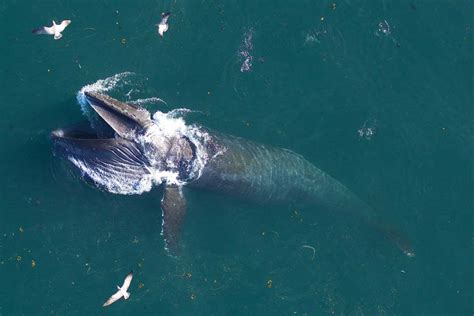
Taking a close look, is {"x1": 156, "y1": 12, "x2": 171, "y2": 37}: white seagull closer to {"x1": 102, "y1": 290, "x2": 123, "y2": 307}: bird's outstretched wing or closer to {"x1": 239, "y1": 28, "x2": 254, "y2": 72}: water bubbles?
{"x1": 239, "y1": 28, "x2": 254, "y2": 72}: water bubbles

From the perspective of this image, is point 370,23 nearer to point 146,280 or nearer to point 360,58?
point 360,58

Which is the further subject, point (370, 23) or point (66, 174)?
point (370, 23)

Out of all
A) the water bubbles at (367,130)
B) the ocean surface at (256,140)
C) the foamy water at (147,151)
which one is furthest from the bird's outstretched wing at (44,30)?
the water bubbles at (367,130)

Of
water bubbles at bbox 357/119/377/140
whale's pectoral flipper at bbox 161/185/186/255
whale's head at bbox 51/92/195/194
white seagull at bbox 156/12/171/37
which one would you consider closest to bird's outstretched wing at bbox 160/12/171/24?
white seagull at bbox 156/12/171/37

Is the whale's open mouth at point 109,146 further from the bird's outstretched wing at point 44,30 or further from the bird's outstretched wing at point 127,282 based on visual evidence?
the bird's outstretched wing at point 44,30

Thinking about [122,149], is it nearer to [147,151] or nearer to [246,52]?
[147,151]

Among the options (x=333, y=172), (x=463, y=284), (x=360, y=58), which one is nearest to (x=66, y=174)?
(x=333, y=172)
